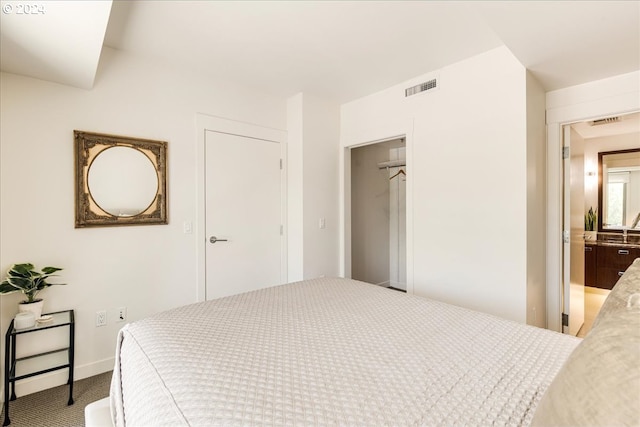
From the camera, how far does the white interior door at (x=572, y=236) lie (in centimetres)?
269

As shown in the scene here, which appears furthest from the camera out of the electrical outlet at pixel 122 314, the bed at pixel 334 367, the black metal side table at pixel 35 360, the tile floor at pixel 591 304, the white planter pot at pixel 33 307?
the tile floor at pixel 591 304

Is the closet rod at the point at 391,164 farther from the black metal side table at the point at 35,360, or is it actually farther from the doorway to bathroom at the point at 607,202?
the black metal side table at the point at 35,360

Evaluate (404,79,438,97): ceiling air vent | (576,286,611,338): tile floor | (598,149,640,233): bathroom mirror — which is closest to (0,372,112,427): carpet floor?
(404,79,438,97): ceiling air vent

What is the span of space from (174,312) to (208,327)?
12.6 inches

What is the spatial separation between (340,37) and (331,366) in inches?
87.8

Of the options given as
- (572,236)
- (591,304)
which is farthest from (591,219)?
(572,236)

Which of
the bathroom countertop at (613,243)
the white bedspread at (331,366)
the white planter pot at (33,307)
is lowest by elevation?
the white planter pot at (33,307)

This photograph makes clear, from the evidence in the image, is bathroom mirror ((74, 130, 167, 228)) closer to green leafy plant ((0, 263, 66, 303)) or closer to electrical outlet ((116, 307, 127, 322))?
green leafy plant ((0, 263, 66, 303))

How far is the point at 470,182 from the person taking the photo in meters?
2.56

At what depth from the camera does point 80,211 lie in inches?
90.7

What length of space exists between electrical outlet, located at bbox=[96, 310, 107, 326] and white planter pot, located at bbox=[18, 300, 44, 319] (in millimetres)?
373

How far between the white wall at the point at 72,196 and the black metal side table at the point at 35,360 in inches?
3.7

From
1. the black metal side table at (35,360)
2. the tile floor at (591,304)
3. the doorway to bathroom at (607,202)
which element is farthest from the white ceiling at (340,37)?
the tile floor at (591,304)

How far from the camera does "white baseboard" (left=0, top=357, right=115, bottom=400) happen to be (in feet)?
6.95
